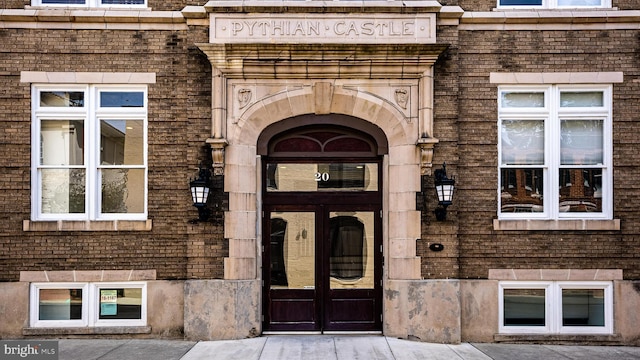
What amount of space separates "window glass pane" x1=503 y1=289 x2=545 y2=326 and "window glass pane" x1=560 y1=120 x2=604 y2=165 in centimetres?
247

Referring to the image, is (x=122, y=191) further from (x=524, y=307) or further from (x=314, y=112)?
(x=524, y=307)

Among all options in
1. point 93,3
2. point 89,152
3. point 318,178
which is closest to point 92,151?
point 89,152

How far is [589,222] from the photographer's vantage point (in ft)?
29.8

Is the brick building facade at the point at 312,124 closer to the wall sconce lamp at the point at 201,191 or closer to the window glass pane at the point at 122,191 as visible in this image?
the window glass pane at the point at 122,191

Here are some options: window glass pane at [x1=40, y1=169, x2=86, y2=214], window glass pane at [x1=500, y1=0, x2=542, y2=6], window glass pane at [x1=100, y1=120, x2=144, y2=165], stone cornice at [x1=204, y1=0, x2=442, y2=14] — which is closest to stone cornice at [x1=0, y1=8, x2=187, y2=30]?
stone cornice at [x1=204, y1=0, x2=442, y2=14]

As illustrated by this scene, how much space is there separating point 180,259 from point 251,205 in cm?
159

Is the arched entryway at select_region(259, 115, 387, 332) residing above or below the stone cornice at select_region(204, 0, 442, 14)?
below

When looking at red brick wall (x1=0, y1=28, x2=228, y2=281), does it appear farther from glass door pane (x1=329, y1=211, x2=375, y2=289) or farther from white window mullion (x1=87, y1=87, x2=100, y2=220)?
glass door pane (x1=329, y1=211, x2=375, y2=289)

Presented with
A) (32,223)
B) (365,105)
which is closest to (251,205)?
(365,105)

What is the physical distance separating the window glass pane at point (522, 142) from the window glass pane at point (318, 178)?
7.91 ft

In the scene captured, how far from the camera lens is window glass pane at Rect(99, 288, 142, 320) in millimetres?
9117

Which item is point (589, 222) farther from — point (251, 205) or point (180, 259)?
point (180, 259)

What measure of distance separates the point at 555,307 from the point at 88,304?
827cm

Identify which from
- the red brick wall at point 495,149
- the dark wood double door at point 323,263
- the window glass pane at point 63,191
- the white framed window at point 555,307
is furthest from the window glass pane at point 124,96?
the white framed window at point 555,307
